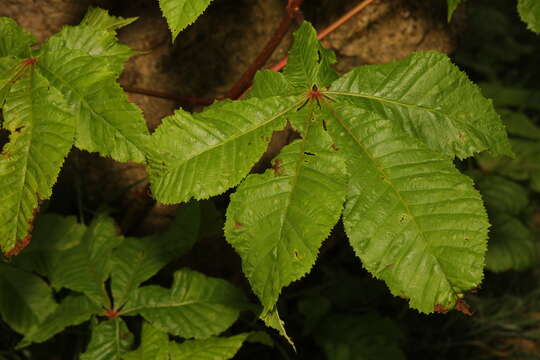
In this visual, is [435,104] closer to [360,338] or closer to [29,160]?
[29,160]

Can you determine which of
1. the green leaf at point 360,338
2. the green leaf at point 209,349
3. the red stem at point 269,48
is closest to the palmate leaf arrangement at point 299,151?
the red stem at point 269,48

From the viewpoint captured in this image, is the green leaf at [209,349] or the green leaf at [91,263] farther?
the green leaf at [91,263]

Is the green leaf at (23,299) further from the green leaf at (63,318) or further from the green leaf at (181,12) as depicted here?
the green leaf at (181,12)

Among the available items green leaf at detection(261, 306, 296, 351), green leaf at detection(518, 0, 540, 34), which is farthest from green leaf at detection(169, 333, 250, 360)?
green leaf at detection(518, 0, 540, 34)

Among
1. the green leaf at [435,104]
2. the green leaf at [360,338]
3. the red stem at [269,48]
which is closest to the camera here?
the green leaf at [435,104]

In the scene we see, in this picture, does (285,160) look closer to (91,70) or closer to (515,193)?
(91,70)

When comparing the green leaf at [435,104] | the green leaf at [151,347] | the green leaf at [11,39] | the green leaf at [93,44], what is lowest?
the green leaf at [151,347]

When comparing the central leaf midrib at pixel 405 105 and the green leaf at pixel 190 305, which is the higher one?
the central leaf midrib at pixel 405 105
